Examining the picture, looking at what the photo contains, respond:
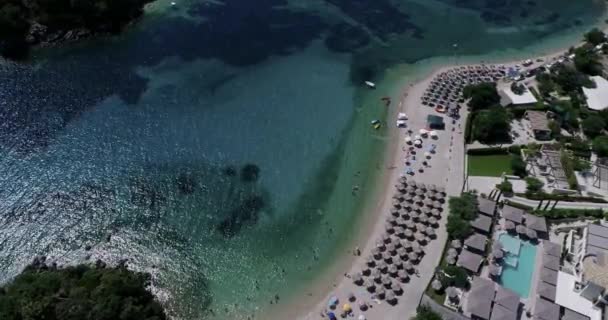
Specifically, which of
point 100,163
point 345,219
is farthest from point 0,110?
point 345,219

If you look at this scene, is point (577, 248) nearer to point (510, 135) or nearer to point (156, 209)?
point (510, 135)

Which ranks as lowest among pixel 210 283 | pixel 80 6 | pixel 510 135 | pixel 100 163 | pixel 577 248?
pixel 210 283

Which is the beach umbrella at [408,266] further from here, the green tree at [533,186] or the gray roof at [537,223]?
the green tree at [533,186]

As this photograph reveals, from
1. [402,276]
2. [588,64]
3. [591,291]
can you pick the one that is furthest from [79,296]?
[588,64]

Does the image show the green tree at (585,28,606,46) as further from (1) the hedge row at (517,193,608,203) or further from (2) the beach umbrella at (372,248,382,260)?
(2) the beach umbrella at (372,248,382,260)

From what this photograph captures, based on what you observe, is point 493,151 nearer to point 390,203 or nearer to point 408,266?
point 390,203

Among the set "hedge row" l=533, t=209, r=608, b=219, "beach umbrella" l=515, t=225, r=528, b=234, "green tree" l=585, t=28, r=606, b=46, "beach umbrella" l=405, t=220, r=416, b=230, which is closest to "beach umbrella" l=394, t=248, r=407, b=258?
"beach umbrella" l=405, t=220, r=416, b=230
